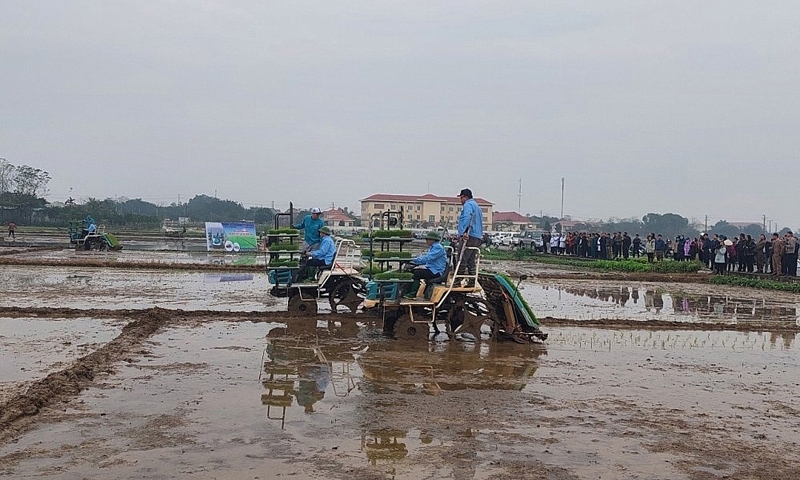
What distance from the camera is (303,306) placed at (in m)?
14.6

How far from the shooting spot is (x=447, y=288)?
38.9 ft

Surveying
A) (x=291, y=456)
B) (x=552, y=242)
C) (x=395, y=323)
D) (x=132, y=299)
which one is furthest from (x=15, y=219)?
(x=291, y=456)

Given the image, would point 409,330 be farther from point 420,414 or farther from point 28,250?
point 28,250

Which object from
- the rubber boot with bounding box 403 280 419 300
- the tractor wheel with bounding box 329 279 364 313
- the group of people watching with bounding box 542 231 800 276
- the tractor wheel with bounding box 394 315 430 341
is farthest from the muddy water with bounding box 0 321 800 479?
the group of people watching with bounding box 542 231 800 276

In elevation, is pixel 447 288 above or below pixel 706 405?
above

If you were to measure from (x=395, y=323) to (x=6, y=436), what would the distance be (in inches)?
258

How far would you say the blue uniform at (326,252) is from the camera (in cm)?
1455

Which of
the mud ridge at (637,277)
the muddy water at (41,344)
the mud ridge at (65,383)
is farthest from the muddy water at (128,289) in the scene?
the mud ridge at (637,277)

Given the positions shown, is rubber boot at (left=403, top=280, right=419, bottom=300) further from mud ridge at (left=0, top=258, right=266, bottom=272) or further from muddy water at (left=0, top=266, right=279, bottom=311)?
mud ridge at (left=0, top=258, right=266, bottom=272)

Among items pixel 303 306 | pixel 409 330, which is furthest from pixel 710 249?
pixel 409 330

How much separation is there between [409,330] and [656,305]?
9.04 m

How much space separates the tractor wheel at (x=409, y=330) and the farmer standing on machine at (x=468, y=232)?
100 cm

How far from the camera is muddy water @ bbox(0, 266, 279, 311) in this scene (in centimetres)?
1611

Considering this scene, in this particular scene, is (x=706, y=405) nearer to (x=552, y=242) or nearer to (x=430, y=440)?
(x=430, y=440)
